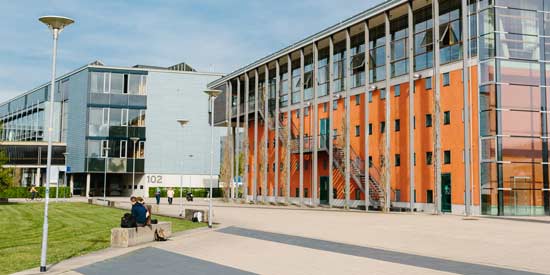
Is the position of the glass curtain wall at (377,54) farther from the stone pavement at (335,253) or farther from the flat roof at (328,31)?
the stone pavement at (335,253)

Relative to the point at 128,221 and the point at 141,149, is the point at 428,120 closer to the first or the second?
the point at 128,221

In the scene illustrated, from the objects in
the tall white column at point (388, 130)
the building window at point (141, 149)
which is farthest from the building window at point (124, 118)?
the tall white column at point (388, 130)

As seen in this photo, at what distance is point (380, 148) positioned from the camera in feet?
137

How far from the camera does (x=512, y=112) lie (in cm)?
3281

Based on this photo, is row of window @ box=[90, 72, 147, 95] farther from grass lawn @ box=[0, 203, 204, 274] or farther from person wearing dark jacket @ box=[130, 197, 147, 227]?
person wearing dark jacket @ box=[130, 197, 147, 227]

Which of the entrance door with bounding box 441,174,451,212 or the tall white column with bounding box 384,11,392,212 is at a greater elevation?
the tall white column with bounding box 384,11,392,212

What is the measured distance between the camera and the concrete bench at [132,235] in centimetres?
1634

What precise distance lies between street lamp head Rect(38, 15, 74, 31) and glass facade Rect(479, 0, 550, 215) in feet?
84.7

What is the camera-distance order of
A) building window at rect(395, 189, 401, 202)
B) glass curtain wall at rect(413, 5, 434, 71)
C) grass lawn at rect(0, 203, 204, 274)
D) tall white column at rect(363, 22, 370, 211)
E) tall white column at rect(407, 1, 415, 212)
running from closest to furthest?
grass lawn at rect(0, 203, 204, 274) < tall white column at rect(407, 1, 415, 212) < glass curtain wall at rect(413, 5, 434, 71) < building window at rect(395, 189, 401, 202) < tall white column at rect(363, 22, 370, 211)

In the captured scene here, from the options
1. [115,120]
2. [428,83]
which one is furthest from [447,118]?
[115,120]

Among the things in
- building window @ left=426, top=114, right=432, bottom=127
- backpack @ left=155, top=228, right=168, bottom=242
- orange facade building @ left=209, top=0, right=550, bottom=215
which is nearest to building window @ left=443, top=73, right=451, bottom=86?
orange facade building @ left=209, top=0, right=550, bottom=215

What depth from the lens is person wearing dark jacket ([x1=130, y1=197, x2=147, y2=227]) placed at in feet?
58.3

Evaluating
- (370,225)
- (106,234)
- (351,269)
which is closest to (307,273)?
(351,269)

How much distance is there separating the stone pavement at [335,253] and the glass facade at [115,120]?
5417 centimetres
